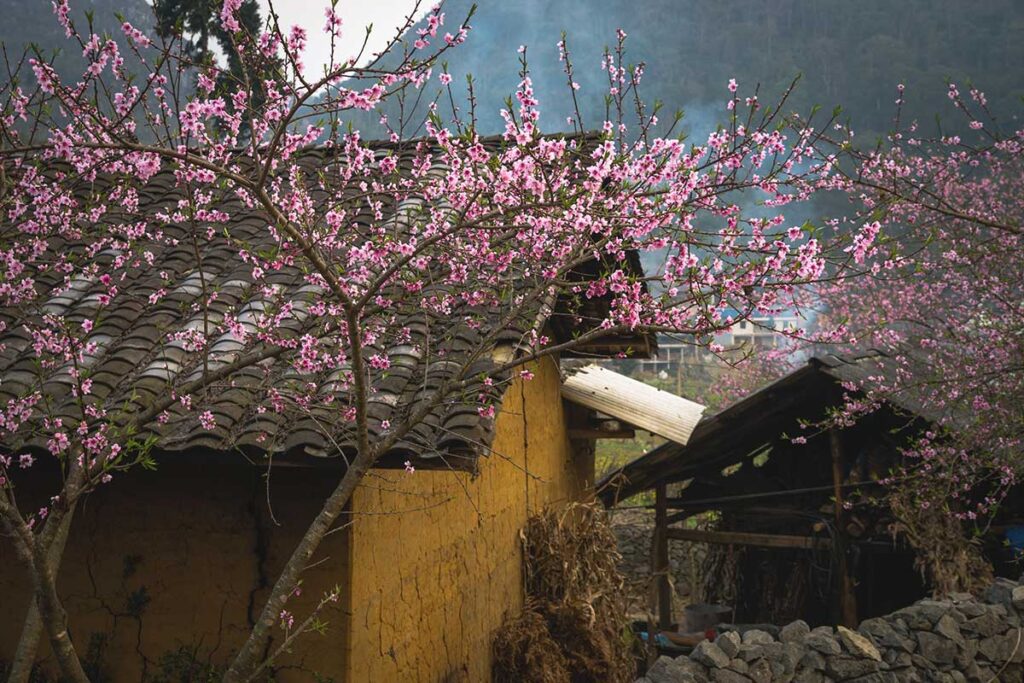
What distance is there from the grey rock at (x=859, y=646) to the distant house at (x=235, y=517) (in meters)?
3.00

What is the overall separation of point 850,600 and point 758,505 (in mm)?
1711

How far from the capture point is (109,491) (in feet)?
15.3

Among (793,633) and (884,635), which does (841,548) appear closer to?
(884,635)

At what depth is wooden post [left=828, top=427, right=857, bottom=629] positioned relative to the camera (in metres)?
9.61

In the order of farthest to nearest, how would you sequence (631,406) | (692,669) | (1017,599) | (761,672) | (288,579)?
(631,406)
(1017,599)
(761,672)
(692,669)
(288,579)

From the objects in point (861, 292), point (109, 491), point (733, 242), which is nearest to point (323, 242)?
point (109, 491)

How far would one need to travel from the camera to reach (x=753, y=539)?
10.3 metres

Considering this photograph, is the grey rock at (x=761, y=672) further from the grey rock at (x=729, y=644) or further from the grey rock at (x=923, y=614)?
the grey rock at (x=923, y=614)

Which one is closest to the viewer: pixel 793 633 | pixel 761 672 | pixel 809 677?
pixel 761 672

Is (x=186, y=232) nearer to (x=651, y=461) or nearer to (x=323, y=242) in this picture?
(x=323, y=242)

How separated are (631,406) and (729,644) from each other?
3.71m

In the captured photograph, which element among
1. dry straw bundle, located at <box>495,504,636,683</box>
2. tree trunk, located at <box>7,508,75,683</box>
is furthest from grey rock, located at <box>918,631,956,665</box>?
tree trunk, located at <box>7,508,75,683</box>

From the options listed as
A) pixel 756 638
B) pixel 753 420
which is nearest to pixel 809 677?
pixel 756 638

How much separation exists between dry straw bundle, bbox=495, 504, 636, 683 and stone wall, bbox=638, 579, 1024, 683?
0.94m
